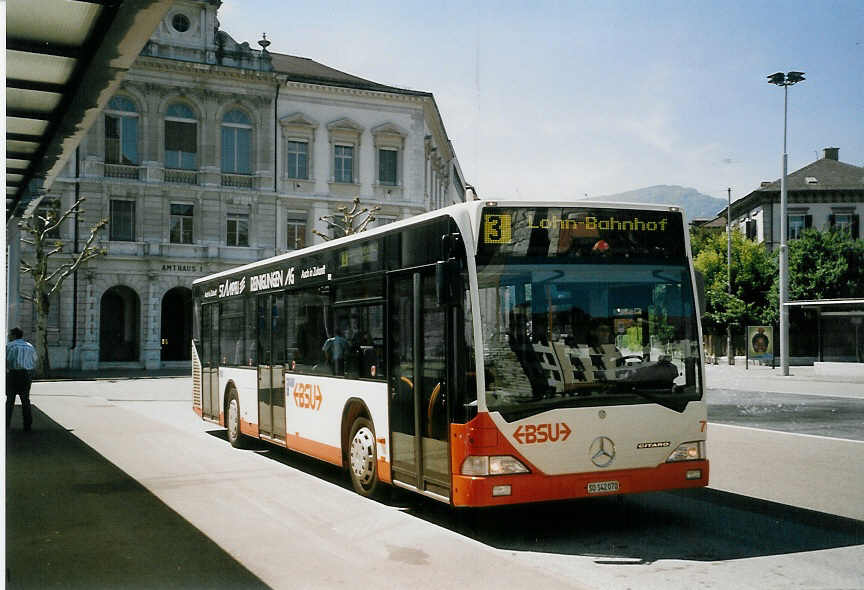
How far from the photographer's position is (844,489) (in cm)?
1050

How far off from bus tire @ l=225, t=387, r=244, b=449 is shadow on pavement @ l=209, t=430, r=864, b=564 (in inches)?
205

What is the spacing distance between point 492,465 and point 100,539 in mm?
3308

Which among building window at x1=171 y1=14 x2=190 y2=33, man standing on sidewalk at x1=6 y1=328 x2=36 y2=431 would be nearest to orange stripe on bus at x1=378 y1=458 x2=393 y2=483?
man standing on sidewalk at x1=6 y1=328 x2=36 y2=431

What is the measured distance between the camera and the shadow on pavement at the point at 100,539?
668 centimetres

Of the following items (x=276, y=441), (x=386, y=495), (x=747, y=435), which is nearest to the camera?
(x=386, y=495)

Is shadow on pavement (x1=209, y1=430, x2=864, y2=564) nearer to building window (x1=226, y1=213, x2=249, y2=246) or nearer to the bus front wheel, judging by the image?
the bus front wheel

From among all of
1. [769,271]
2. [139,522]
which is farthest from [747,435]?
[769,271]

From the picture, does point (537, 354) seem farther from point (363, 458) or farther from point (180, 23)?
point (180, 23)

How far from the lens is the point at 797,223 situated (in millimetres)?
68312

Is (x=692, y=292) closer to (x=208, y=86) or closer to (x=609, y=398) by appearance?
(x=609, y=398)

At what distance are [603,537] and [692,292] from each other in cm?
227

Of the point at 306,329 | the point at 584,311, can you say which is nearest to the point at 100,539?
the point at 306,329

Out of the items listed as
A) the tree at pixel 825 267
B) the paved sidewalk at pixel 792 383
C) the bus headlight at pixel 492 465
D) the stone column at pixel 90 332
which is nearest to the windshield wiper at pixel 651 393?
the bus headlight at pixel 492 465

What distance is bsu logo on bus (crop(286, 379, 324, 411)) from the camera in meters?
11.4
